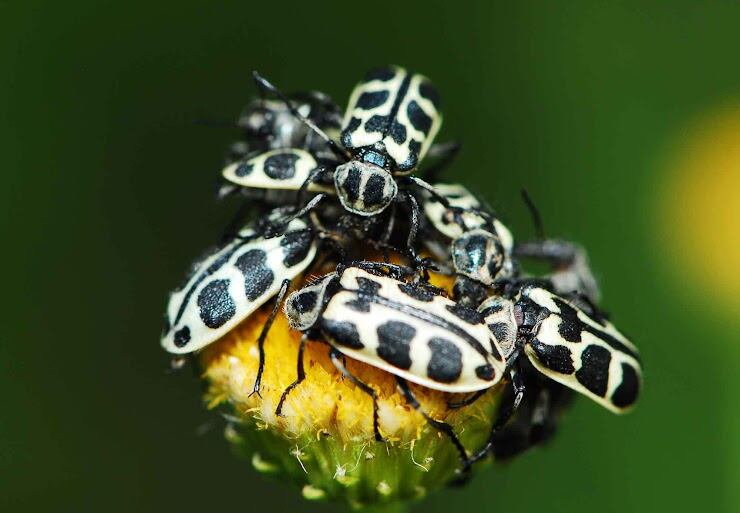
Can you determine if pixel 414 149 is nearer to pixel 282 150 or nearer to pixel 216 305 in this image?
pixel 282 150

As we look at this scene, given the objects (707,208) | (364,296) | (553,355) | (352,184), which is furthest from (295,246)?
(707,208)

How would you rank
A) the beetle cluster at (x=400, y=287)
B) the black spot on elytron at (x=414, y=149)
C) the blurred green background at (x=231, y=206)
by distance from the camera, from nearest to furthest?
the beetle cluster at (x=400, y=287) < the black spot on elytron at (x=414, y=149) < the blurred green background at (x=231, y=206)

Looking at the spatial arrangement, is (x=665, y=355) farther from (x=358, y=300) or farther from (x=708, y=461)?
(x=358, y=300)

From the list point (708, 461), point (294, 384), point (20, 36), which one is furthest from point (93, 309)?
point (708, 461)

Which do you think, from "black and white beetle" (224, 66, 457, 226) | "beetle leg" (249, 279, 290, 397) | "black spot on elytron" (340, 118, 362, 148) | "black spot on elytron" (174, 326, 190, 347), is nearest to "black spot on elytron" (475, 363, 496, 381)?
"black and white beetle" (224, 66, 457, 226)

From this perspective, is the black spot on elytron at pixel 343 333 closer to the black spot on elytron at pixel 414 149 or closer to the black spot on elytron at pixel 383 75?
the black spot on elytron at pixel 414 149

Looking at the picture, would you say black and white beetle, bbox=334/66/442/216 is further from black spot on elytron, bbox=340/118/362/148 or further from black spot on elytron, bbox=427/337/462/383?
black spot on elytron, bbox=427/337/462/383

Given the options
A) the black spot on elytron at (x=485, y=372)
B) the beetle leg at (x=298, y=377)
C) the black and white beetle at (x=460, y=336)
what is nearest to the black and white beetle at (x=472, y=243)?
the black and white beetle at (x=460, y=336)

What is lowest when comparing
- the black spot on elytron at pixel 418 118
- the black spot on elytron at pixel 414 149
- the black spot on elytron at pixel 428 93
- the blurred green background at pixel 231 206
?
the blurred green background at pixel 231 206
